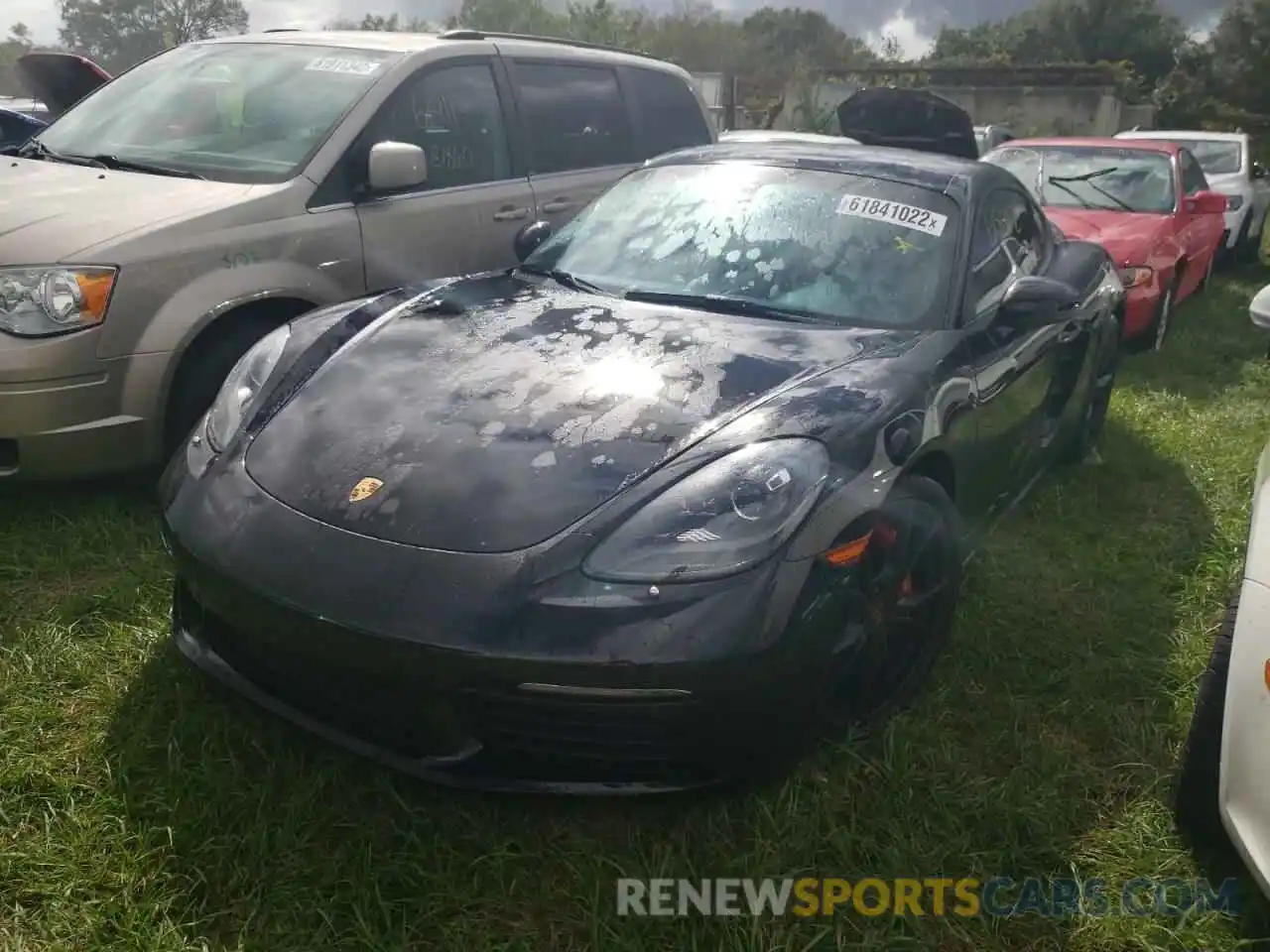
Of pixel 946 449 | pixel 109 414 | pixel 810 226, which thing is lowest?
pixel 109 414

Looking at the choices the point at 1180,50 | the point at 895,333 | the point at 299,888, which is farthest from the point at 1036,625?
the point at 1180,50

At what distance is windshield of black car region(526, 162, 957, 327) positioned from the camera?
2.94m

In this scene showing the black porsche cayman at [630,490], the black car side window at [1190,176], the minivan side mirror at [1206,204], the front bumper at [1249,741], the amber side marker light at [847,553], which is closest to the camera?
the front bumper at [1249,741]

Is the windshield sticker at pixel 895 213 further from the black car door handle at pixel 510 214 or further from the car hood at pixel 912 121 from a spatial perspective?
the car hood at pixel 912 121

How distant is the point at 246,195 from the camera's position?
3.61 m

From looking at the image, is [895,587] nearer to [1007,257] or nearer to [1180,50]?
[1007,257]

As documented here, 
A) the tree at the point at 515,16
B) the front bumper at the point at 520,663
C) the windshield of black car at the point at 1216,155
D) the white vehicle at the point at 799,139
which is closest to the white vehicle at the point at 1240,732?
the front bumper at the point at 520,663

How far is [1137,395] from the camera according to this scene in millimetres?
5516

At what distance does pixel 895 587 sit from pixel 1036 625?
93 cm

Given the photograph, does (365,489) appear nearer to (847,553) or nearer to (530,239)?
(847,553)

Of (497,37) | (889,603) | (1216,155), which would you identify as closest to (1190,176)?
(1216,155)

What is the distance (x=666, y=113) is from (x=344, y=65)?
1.91 metres

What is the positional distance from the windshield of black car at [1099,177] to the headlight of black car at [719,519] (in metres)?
5.40

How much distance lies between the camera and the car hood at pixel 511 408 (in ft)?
6.89
